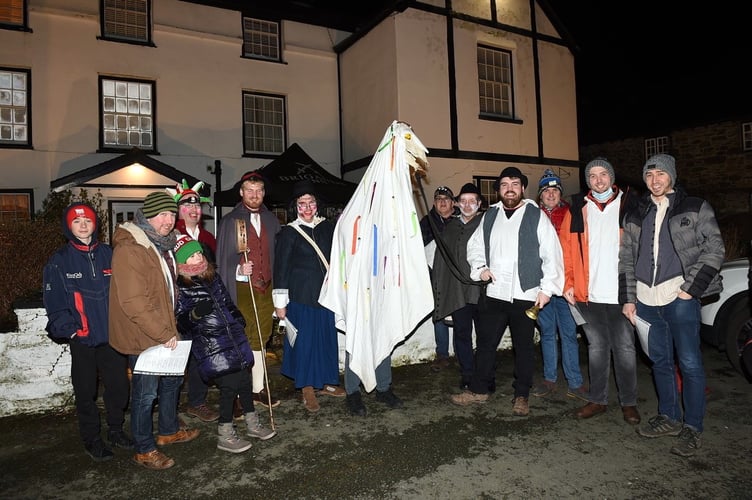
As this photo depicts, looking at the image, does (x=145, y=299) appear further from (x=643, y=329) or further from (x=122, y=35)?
(x=122, y=35)

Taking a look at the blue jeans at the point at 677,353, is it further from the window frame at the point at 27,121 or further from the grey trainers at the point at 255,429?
the window frame at the point at 27,121

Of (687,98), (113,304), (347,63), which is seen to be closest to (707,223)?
(113,304)

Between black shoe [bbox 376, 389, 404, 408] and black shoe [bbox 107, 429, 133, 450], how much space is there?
Answer: 210cm

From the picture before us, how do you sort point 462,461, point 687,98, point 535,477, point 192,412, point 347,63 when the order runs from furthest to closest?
point 687,98 → point 347,63 → point 192,412 → point 462,461 → point 535,477

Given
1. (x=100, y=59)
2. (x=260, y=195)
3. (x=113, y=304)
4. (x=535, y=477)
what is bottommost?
(x=535, y=477)

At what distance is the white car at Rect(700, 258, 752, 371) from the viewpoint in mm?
5082

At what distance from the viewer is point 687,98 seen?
65.9 ft

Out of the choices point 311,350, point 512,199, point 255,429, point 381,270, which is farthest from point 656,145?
point 255,429

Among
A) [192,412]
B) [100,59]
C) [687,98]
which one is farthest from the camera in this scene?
[687,98]

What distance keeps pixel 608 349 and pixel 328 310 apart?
2.57m

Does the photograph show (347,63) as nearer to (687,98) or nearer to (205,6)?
(205,6)

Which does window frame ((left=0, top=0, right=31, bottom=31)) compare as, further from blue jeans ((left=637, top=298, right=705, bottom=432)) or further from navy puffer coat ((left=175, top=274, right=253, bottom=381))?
blue jeans ((left=637, top=298, right=705, bottom=432))

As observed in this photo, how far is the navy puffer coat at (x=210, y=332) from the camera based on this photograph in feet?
11.3

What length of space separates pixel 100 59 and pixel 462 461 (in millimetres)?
11979
